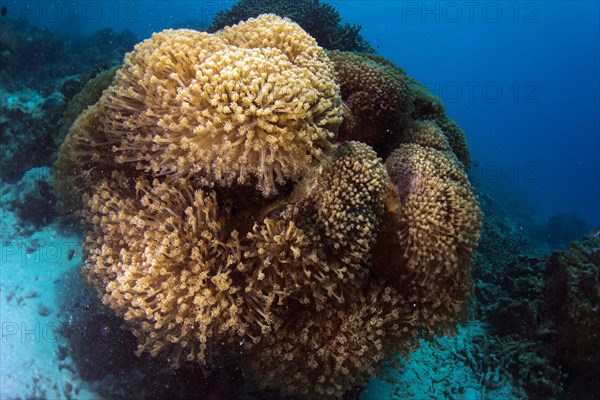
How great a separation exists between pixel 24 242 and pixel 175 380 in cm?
485

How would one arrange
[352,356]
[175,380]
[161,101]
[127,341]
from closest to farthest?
[161,101] → [352,356] → [175,380] → [127,341]

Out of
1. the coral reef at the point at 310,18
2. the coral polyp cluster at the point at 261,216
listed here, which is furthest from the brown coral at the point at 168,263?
the coral reef at the point at 310,18

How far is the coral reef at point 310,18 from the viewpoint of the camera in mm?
9305

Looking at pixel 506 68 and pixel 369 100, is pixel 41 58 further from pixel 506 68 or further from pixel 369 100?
pixel 506 68

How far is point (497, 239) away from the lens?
1174cm

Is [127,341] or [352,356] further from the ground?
[352,356]

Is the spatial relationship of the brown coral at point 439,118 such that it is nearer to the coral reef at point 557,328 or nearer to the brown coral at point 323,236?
the brown coral at point 323,236

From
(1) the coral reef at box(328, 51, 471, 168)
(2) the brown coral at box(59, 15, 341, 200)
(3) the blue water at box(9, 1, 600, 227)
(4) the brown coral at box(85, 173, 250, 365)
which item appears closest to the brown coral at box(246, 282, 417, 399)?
(4) the brown coral at box(85, 173, 250, 365)

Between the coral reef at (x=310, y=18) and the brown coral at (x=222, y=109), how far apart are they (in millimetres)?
5925

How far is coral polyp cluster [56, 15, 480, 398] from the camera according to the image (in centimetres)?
316

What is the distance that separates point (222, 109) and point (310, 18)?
7.48 m

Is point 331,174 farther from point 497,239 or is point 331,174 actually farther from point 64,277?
point 497,239

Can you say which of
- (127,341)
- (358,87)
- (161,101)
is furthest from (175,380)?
(358,87)

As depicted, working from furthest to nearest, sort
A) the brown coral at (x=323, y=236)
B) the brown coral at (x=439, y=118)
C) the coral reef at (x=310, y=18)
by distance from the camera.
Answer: the coral reef at (x=310, y=18) → the brown coral at (x=439, y=118) → the brown coral at (x=323, y=236)
